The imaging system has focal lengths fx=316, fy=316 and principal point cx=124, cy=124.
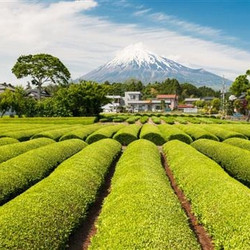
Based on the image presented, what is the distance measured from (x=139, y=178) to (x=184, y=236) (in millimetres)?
3511

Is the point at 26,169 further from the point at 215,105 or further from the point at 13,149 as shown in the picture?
the point at 215,105

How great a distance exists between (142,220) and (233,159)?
9.08 metres

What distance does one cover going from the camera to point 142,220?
263 inches

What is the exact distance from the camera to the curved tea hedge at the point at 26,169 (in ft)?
33.4

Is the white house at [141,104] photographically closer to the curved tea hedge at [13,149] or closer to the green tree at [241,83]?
the green tree at [241,83]

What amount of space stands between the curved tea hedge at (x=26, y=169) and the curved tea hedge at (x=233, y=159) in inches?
306

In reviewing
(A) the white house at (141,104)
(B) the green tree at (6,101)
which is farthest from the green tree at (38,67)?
(A) the white house at (141,104)

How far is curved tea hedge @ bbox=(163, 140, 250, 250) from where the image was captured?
267 inches

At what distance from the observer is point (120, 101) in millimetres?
113188

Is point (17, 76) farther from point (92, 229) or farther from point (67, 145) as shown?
point (92, 229)

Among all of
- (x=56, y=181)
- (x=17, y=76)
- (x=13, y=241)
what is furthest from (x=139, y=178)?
(x=17, y=76)

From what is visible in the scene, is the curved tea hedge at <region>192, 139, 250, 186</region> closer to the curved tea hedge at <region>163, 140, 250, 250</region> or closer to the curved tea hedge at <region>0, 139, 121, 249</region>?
the curved tea hedge at <region>163, 140, 250, 250</region>

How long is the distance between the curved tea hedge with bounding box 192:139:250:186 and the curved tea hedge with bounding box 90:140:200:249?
510 cm

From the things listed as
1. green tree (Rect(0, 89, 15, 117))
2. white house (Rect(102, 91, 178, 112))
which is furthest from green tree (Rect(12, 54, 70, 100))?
white house (Rect(102, 91, 178, 112))
